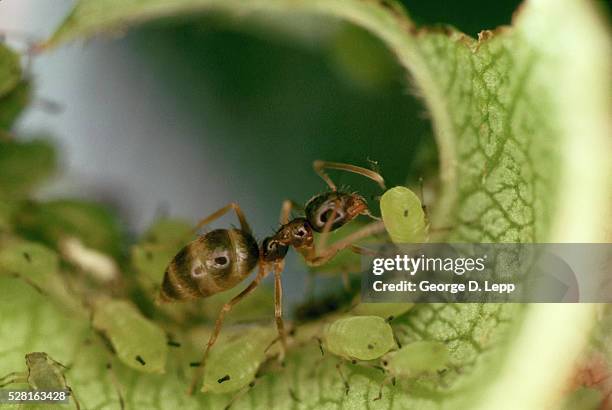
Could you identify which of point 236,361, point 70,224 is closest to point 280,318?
point 236,361

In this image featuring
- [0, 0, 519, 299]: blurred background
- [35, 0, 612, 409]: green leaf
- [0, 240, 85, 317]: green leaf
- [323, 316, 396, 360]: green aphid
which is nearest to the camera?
[35, 0, 612, 409]: green leaf

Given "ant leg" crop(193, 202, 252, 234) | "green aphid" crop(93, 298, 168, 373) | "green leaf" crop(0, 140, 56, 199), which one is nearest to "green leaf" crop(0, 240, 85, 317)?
→ "green aphid" crop(93, 298, 168, 373)

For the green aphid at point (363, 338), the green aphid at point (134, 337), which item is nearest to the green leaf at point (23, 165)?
the green aphid at point (134, 337)

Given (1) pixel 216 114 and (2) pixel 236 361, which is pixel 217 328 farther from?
(1) pixel 216 114

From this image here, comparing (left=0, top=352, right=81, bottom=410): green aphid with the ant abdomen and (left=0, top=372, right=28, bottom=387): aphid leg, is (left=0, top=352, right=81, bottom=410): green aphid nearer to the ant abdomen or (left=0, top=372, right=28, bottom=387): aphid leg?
(left=0, top=372, right=28, bottom=387): aphid leg

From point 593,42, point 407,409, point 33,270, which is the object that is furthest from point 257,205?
point 593,42

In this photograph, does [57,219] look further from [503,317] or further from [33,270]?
[503,317]

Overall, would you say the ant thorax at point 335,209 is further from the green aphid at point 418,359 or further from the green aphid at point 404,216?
the green aphid at point 418,359
